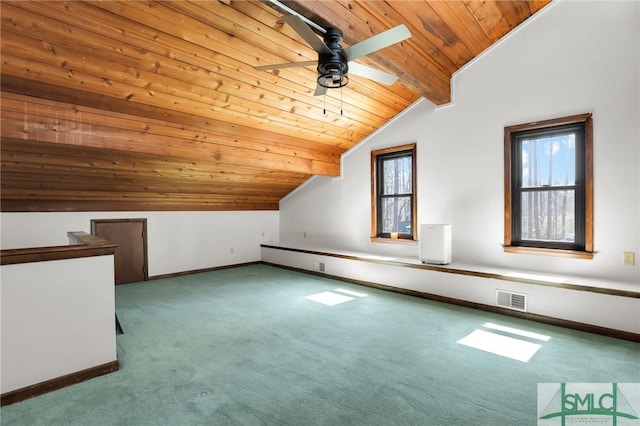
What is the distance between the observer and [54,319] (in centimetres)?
219

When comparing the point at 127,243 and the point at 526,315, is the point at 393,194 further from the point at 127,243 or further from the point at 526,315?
the point at 127,243

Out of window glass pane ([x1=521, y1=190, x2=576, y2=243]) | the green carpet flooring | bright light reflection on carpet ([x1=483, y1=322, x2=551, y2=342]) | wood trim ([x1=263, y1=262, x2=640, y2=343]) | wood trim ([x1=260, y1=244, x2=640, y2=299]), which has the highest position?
window glass pane ([x1=521, y1=190, x2=576, y2=243])

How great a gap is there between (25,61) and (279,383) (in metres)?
3.00

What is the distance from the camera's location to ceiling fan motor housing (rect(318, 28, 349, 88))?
226cm

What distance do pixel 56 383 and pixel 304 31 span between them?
2.80m

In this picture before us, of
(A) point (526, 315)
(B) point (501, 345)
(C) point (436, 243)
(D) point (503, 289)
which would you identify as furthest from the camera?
(C) point (436, 243)

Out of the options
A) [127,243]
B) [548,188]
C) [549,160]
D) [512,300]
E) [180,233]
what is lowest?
[512,300]

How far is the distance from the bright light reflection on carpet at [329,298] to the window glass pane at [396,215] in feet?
Answer: 4.66

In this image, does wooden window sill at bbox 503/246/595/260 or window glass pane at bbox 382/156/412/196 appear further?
window glass pane at bbox 382/156/412/196

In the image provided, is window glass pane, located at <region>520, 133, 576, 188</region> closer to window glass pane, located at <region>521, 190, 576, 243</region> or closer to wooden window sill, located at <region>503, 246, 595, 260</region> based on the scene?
window glass pane, located at <region>521, 190, 576, 243</region>

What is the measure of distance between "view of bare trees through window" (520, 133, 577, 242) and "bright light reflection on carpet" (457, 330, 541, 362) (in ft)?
4.70

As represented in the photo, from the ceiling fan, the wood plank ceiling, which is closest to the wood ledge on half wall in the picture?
the wood plank ceiling

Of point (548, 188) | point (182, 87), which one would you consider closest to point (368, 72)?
point (182, 87)

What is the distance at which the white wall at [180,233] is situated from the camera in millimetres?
4367
